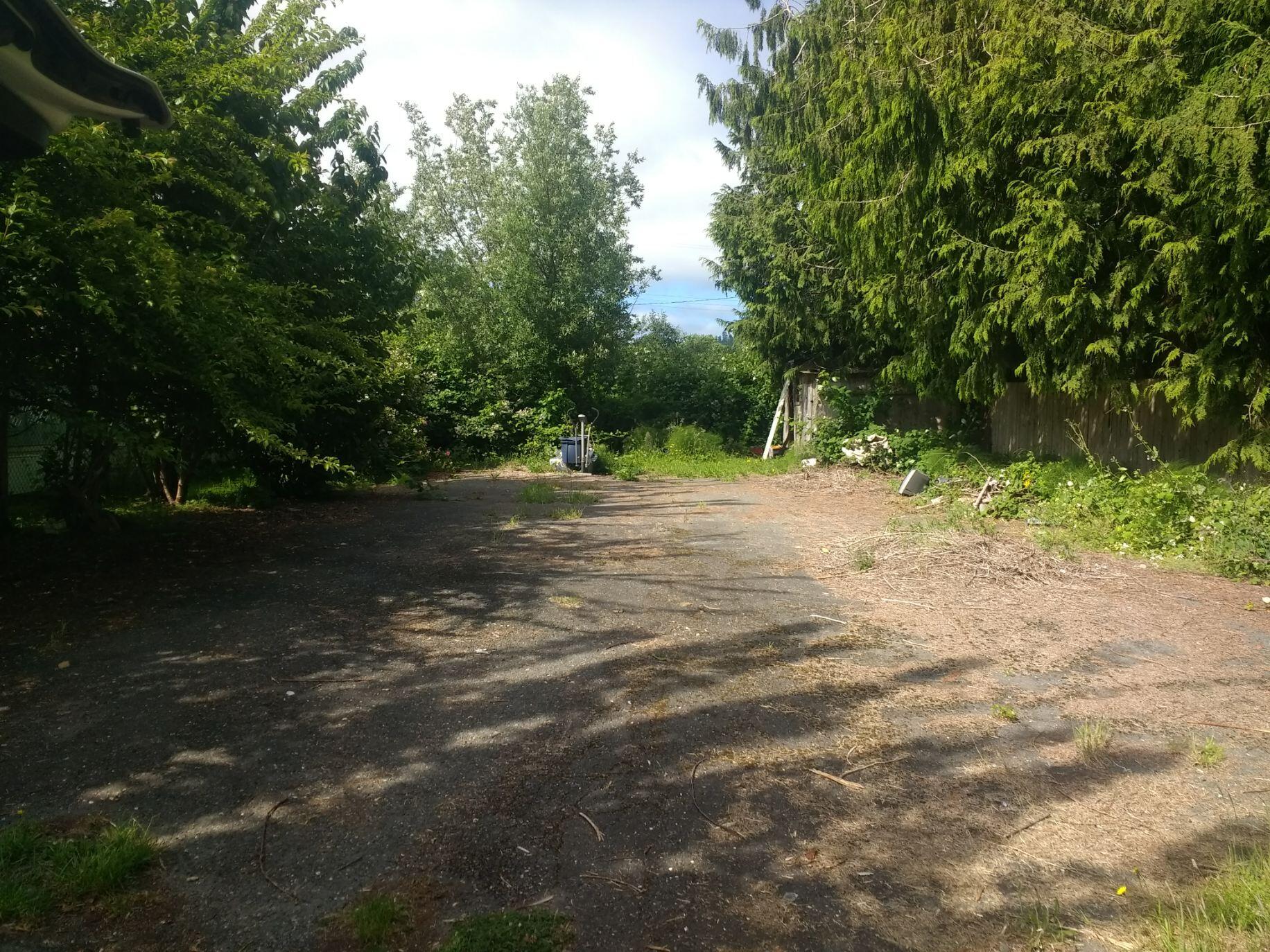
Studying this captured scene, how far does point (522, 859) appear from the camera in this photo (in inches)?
120

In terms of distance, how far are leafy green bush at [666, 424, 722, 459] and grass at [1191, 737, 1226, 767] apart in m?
18.0

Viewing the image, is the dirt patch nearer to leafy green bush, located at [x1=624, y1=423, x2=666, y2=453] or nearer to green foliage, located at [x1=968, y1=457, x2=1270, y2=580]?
green foliage, located at [x1=968, y1=457, x2=1270, y2=580]

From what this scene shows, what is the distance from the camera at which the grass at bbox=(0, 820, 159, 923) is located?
270 centimetres

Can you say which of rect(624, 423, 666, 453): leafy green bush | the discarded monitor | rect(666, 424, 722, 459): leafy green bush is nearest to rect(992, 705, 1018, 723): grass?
the discarded monitor

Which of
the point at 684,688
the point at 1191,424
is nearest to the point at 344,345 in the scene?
the point at 684,688

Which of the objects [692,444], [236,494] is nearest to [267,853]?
[236,494]

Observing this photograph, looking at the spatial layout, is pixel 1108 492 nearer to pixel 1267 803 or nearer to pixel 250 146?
pixel 1267 803

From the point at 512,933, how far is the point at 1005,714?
288 cm

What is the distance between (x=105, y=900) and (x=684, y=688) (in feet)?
9.21

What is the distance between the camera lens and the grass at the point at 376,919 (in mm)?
2592

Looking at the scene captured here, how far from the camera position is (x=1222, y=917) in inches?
104

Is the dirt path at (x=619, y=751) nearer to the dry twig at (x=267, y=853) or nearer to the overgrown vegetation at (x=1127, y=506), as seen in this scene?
the dry twig at (x=267, y=853)

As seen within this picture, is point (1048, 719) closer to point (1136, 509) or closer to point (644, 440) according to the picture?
point (1136, 509)

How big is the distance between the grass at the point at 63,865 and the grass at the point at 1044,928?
9.47ft
